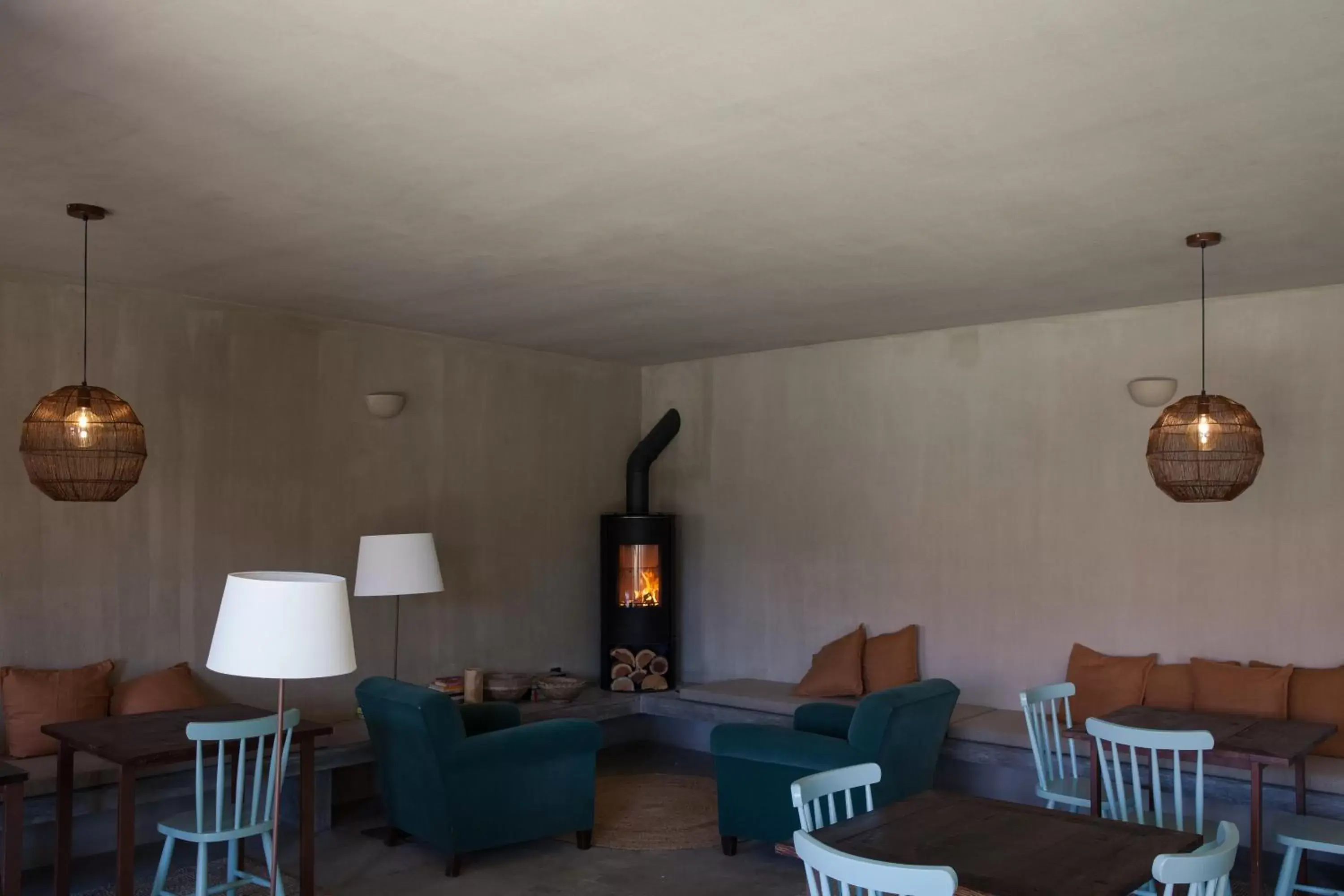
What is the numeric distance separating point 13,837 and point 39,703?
1.36m

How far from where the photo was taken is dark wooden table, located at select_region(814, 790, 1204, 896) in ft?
8.34

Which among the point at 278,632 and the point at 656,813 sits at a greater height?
the point at 278,632

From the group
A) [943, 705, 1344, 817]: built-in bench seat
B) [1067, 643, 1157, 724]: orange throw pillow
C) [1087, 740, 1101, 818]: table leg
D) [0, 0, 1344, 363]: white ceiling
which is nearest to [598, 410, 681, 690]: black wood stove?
[943, 705, 1344, 817]: built-in bench seat

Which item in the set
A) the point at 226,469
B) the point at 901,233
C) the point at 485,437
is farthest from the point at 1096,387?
the point at 226,469

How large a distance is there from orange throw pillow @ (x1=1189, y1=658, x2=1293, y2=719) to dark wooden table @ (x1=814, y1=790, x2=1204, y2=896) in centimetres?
256

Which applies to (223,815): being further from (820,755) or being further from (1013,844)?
(1013,844)

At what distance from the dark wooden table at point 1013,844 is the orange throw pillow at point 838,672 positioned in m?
3.31

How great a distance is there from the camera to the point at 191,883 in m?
4.66

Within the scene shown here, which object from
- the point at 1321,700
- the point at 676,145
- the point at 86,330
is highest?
the point at 676,145

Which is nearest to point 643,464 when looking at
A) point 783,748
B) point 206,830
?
point 783,748

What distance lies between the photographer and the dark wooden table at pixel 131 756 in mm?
3891

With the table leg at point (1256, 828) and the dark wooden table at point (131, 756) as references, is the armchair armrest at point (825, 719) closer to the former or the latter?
the table leg at point (1256, 828)

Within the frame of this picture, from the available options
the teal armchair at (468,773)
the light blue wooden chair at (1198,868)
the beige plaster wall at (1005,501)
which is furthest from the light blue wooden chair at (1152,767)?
the teal armchair at (468,773)

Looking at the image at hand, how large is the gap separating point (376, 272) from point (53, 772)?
8.50 feet
